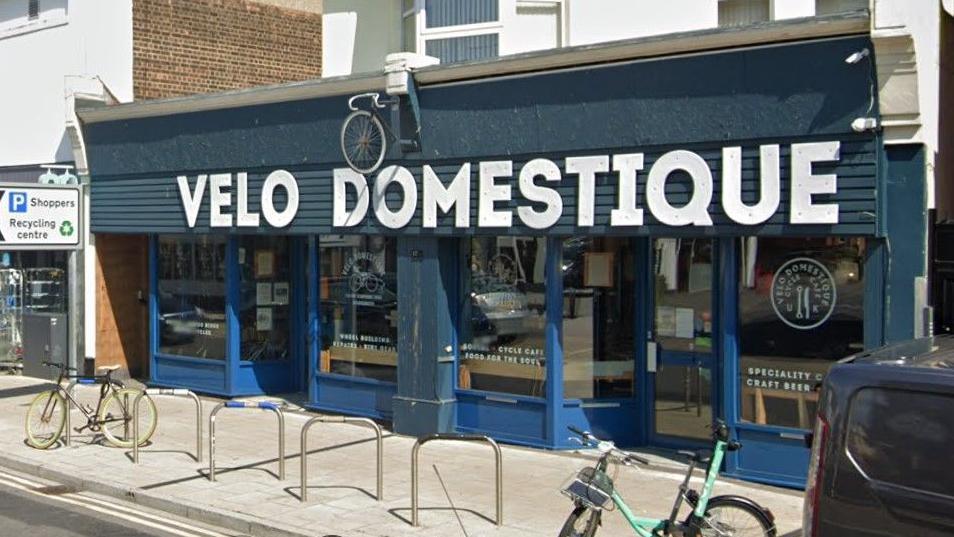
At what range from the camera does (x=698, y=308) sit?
10.9 metres

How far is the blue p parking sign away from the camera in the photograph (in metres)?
13.9

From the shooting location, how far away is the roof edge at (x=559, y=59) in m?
9.12

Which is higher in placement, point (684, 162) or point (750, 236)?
point (684, 162)

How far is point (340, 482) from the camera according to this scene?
9.88 metres

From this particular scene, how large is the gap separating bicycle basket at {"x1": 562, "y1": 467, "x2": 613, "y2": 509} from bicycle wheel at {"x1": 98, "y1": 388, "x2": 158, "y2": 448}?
6.56m

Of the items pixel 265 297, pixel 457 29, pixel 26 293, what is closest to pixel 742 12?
pixel 457 29

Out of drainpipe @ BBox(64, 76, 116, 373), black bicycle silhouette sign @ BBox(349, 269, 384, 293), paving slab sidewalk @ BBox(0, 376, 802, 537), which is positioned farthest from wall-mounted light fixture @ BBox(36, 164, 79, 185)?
black bicycle silhouette sign @ BBox(349, 269, 384, 293)

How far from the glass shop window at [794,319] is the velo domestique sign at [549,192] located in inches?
19.0

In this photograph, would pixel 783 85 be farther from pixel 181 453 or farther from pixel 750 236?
pixel 181 453

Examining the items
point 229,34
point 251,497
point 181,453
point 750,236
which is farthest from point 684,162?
point 229,34

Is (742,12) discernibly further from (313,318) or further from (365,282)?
(313,318)

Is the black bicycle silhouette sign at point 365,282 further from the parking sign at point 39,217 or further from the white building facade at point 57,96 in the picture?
the white building facade at point 57,96

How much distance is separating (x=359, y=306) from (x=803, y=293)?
19.9 ft

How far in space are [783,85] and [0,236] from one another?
1019 cm
